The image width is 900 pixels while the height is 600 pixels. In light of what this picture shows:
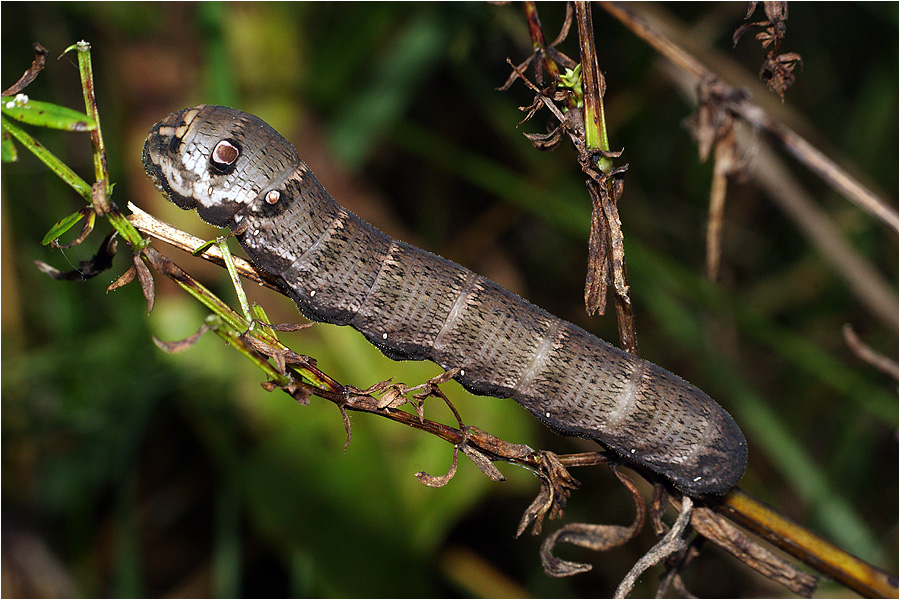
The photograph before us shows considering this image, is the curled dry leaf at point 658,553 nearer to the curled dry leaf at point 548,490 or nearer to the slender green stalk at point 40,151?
the curled dry leaf at point 548,490

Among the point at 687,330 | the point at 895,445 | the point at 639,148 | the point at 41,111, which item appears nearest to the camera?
the point at 41,111

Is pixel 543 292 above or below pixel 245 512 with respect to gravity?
above

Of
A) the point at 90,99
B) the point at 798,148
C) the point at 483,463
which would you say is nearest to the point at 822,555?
the point at 483,463

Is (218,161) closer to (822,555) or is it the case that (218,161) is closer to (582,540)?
(582,540)

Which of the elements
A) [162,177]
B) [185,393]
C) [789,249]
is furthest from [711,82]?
[789,249]

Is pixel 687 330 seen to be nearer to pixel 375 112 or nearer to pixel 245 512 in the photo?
pixel 375 112

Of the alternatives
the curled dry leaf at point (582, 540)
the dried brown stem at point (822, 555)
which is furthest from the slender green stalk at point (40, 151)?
the dried brown stem at point (822, 555)
